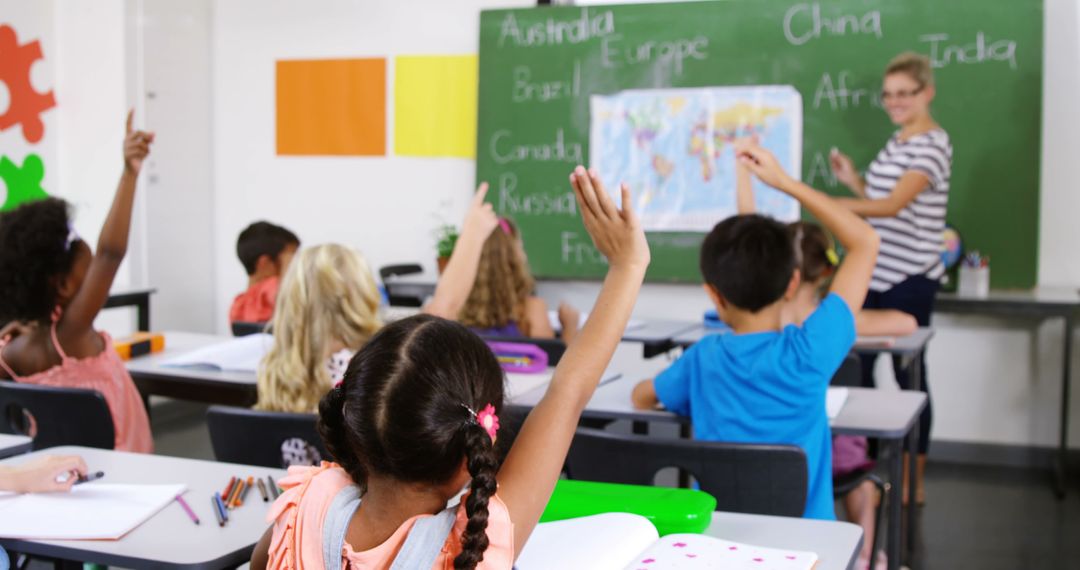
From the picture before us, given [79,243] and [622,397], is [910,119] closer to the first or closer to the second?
[622,397]

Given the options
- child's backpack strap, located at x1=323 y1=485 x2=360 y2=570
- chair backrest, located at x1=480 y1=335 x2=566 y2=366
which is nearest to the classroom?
child's backpack strap, located at x1=323 y1=485 x2=360 y2=570

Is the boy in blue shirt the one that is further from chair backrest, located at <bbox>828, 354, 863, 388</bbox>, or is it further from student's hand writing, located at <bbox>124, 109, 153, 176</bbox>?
student's hand writing, located at <bbox>124, 109, 153, 176</bbox>

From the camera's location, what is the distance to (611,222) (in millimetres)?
1307

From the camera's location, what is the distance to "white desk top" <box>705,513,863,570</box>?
1.43 metres

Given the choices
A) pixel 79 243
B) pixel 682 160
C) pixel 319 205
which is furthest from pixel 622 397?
pixel 319 205

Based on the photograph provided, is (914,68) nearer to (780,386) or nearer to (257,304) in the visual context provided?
(780,386)

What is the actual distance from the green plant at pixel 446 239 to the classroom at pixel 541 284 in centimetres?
2

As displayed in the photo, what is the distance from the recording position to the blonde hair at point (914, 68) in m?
4.37

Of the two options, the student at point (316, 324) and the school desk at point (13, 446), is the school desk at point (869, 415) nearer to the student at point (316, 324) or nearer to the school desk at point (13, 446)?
the student at point (316, 324)

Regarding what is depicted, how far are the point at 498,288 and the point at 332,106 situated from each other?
9.13 ft

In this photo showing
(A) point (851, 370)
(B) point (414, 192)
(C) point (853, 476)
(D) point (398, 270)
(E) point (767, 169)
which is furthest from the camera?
(B) point (414, 192)

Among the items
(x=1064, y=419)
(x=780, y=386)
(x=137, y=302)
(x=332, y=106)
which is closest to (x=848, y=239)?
(x=780, y=386)

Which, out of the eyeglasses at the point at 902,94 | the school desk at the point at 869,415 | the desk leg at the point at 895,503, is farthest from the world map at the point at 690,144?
the desk leg at the point at 895,503

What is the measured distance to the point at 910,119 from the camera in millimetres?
4402
